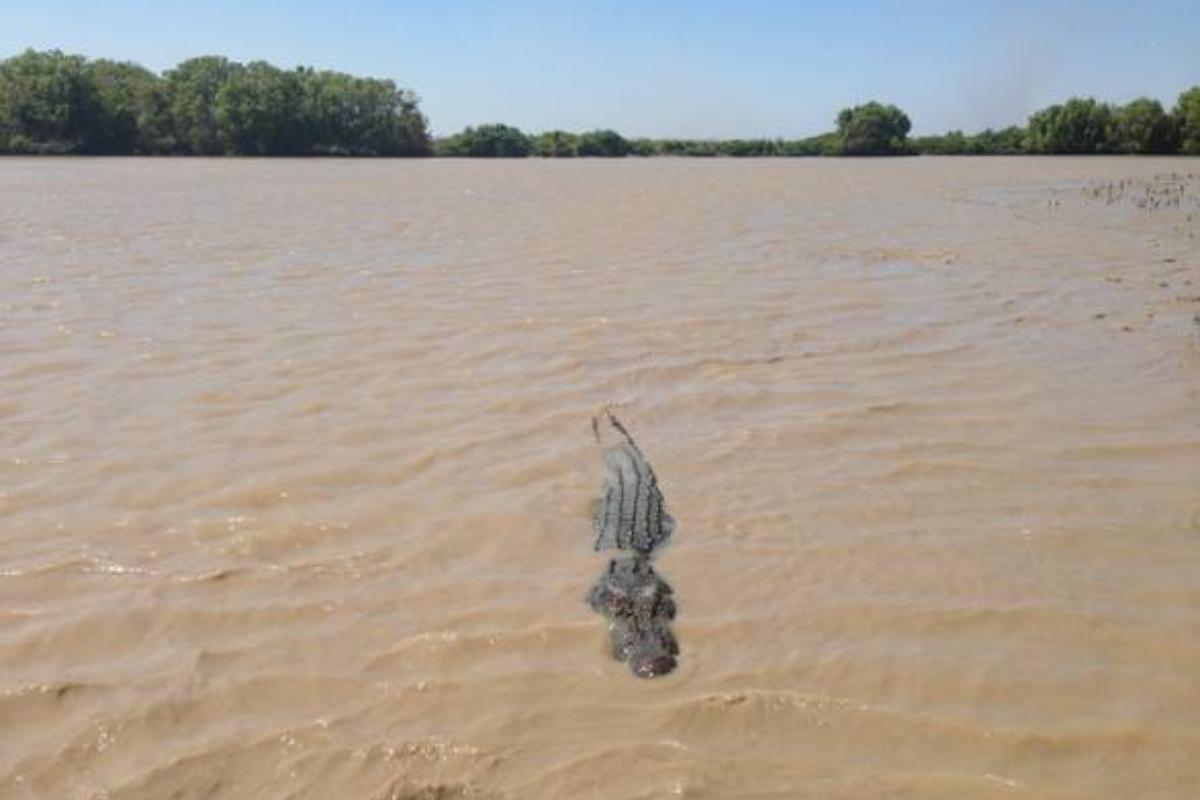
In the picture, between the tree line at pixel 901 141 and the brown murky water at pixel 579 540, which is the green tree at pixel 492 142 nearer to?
the tree line at pixel 901 141

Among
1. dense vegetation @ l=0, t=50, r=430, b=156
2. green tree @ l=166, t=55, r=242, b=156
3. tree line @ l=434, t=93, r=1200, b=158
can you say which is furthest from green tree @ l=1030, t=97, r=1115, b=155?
green tree @ l=166, t=55, r=242, b=156

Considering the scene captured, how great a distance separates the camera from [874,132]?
62.4 meters

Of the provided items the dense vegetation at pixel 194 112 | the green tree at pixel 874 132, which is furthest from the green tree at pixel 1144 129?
the dense vegetation at pixel 194 112

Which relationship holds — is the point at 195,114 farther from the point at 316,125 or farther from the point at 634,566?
the point at 634,566

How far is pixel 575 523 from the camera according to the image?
15.2 feet

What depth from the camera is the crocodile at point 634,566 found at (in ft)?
11.4

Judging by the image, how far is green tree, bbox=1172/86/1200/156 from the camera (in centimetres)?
4425

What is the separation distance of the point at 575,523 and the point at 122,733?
2.12 meters

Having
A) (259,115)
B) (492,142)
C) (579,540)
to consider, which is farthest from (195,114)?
(579,540)

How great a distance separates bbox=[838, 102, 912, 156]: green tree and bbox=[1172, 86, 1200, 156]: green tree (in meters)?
17.4

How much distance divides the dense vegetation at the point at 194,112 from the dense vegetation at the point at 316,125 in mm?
75

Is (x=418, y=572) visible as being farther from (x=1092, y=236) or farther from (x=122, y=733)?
(x=1092, y=236)

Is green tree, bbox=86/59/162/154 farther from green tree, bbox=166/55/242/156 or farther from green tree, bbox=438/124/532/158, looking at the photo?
green tree, bbox=438/124/532/158

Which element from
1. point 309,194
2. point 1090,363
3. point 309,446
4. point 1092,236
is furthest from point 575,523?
point 309,194
